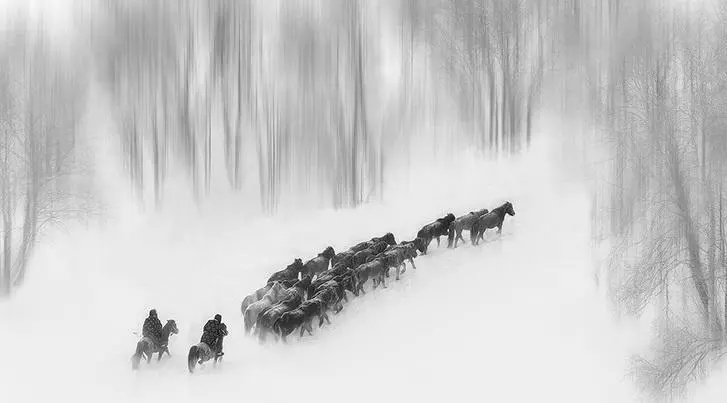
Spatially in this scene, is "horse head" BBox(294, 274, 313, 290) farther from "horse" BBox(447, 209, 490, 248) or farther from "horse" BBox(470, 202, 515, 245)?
"horse" BBox(470, 202, 515, 245)

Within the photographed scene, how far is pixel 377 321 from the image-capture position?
1736 cm

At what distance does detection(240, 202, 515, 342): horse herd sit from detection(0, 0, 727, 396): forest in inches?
161

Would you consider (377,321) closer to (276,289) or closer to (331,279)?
(331,279)

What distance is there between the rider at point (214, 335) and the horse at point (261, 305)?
6.00 ft

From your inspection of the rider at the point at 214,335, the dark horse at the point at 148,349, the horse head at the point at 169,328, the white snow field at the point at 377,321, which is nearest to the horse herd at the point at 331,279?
the white snow field at the point at 377,321

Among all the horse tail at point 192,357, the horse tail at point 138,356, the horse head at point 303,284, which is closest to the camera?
the horse tail at point 192,357

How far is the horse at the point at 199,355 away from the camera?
14352 mm

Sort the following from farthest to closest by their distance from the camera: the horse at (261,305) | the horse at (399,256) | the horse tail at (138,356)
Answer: the horse at (399,256) → the horse at (261,305) → the horse tail at (138,356)

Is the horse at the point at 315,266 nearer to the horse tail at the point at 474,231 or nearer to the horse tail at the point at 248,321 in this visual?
the horse tail at the point at 474,231

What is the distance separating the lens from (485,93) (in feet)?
113

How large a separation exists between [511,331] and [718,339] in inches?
176

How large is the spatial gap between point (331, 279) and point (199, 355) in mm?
4703

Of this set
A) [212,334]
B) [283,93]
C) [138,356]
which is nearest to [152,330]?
[138,356]

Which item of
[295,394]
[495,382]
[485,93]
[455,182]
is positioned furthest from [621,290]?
[485,93]
